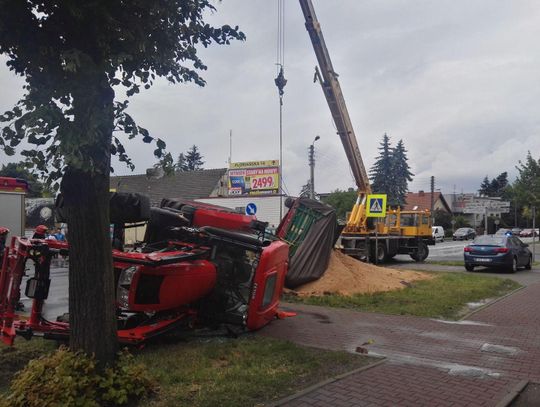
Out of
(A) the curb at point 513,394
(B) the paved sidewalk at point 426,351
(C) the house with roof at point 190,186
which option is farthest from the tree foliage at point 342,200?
(A) the curb at point 513,394

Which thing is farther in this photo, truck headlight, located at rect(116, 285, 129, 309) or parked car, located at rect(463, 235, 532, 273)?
parked car, located at rect(463, 235, 532, 273)

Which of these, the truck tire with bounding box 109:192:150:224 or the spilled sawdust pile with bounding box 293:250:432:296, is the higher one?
the truck tire with bounding box 109:192:150:224

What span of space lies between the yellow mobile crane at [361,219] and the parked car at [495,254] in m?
3.51

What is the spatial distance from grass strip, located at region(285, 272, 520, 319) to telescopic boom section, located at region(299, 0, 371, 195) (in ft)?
Answer: 27.6

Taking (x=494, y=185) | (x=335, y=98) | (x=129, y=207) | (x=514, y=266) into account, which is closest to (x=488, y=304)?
(x=129, y=207)

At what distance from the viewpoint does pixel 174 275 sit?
648cm

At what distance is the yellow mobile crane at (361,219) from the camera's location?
1911 cm

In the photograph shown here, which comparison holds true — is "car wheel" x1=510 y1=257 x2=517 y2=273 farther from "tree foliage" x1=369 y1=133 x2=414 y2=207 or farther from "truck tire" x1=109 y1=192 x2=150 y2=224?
"tree foliage" x1=369 y1=133 x2=414 y2=207

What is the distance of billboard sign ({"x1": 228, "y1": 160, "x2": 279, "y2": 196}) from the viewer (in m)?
50.5

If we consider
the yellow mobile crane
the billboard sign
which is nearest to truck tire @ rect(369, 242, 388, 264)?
the yellow mobile crane

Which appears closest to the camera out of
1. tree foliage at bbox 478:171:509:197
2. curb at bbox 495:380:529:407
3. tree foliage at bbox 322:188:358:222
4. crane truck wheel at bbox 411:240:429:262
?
curb at bbox 495:380:529:407

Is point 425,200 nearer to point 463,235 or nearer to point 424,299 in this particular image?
point 463,235

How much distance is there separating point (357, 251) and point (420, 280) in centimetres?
705

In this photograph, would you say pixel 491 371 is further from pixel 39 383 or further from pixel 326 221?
pixel 326 221
